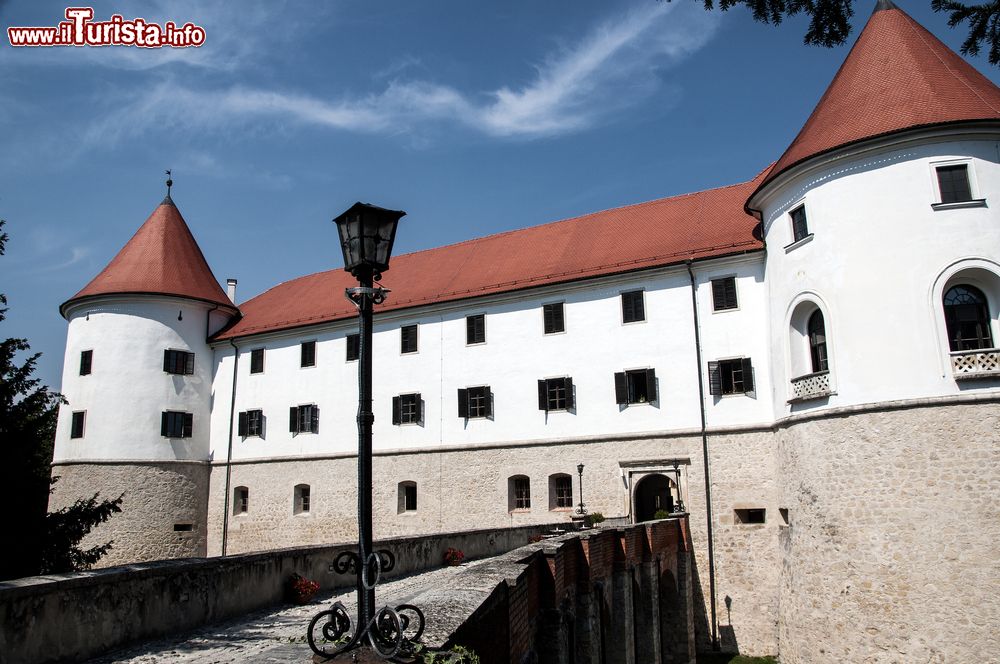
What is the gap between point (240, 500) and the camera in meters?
30.9

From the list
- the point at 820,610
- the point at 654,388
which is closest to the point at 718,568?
the point at 820,610

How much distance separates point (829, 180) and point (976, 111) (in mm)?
3239

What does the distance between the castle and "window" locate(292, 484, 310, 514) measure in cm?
35

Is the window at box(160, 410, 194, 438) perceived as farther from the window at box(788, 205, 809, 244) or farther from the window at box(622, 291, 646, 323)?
the window at box(788, 205, 809, 244)

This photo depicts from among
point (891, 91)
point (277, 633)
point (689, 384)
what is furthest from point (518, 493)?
point (277, 633)

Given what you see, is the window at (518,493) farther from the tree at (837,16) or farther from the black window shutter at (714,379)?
the tree at (837,16)

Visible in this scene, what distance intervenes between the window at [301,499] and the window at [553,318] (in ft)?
36.7

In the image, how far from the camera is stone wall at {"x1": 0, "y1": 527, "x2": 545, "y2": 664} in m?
6.37

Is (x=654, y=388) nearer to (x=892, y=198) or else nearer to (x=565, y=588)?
(x=892, y=198)

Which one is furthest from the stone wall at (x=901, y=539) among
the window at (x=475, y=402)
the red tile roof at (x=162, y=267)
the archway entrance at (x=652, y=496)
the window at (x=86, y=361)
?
the window at (x=86, y=361)

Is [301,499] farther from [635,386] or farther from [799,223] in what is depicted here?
[799,223]

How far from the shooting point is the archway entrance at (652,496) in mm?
23375

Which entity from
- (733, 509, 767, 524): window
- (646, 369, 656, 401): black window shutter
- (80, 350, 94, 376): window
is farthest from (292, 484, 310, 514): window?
(733, 509, 767, 524): window

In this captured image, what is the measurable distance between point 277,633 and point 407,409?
18478mm
